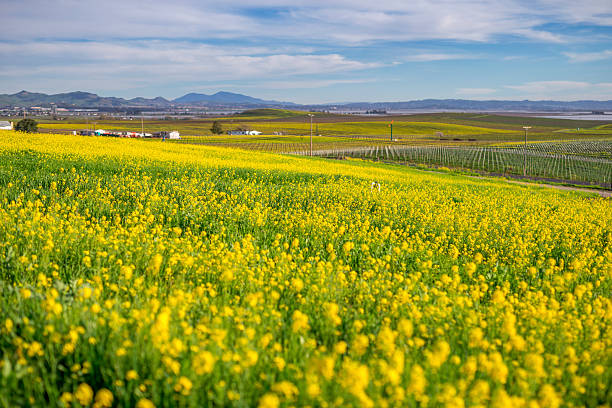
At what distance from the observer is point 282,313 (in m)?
4.69

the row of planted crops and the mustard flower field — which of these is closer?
the mustard flower field

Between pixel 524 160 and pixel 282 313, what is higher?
pixel 524 160

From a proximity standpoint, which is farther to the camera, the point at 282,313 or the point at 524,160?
the point at 524,160

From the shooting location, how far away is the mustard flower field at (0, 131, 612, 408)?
3.09 m

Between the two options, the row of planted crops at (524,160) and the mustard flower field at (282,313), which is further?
the row of planted crops at (524,160)

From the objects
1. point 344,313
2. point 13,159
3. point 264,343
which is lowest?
point 344,313

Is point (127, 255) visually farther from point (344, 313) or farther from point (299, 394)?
point (299, 394)

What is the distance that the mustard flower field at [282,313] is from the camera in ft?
10.1

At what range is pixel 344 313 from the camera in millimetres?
4816

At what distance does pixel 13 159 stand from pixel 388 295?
16.2 metres

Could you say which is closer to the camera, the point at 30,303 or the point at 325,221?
the point at 30,303

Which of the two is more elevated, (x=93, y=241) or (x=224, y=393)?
(x=93, y=241)

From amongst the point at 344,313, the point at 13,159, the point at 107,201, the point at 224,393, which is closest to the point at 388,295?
the point at 344,313

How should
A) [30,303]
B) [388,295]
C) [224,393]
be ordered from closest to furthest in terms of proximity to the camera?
[224,393]
[30,303]
[388,295]
